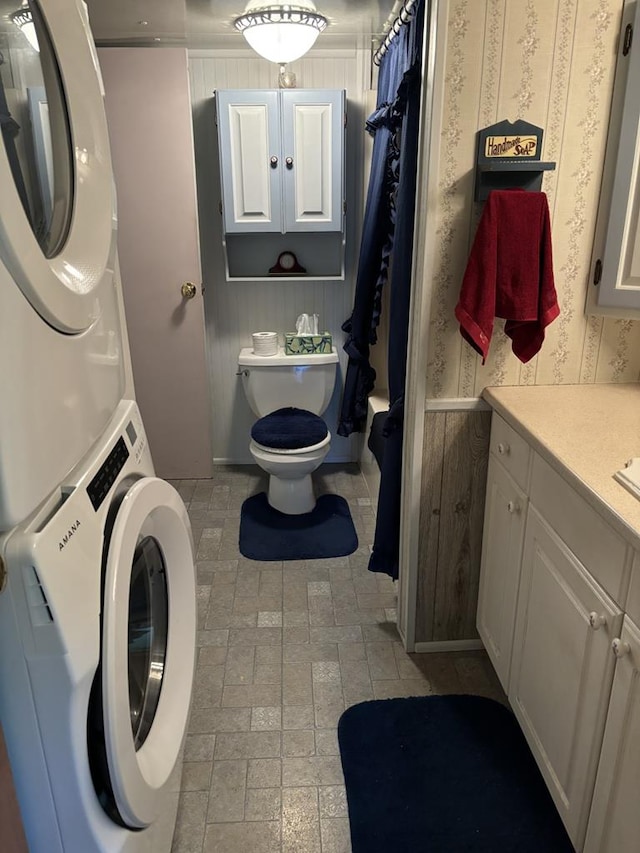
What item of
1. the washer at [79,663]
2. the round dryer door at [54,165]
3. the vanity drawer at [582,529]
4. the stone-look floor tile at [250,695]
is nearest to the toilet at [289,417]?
the stone-look floor tile at [250,695]

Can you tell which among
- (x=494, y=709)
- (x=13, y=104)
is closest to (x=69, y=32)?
(x=13, y=104)

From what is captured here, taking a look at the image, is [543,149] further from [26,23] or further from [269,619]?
[269,619]

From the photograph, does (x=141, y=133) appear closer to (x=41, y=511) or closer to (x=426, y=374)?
Answer: (x=426, y=374)

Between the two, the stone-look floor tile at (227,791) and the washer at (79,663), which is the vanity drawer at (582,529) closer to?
the washer at (79,663)

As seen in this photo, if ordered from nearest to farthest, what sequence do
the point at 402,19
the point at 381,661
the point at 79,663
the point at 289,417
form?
the point at 79,663
the point at 402,19
the point at 381,661
the point at 289,417

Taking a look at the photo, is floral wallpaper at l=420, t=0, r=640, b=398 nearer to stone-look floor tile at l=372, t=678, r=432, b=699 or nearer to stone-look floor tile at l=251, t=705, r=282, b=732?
stone-look floor tile at l=372, t=678, r=432, b=699

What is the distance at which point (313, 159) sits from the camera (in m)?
2.74

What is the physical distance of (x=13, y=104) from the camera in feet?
2.35

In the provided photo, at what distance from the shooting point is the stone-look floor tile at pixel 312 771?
4.99 feet

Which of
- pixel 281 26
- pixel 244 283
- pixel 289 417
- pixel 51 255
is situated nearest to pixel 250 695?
pixel 289 417

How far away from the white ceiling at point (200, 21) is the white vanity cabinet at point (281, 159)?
21 centimetres

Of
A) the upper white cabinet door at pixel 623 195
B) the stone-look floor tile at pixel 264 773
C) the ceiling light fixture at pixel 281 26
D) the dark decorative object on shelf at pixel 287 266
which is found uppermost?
the ceiling light fixture at pixel 281 26

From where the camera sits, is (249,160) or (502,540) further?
(249,160)

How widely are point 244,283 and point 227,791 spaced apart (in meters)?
2.21
